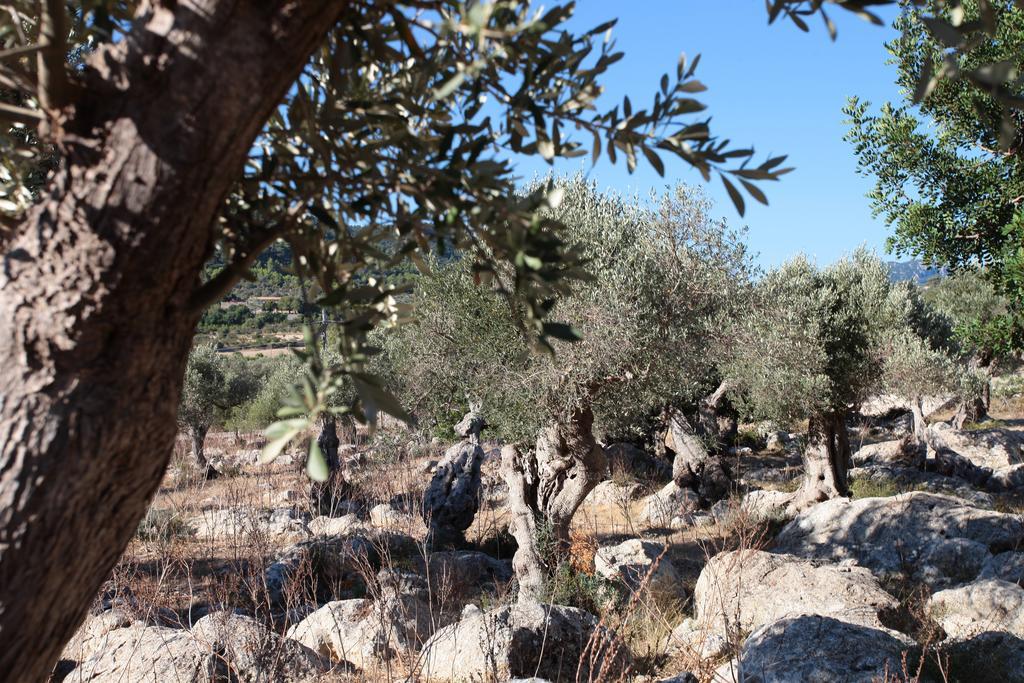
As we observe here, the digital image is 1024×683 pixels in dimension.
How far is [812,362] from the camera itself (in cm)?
1490

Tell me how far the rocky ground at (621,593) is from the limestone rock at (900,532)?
3 centimetres

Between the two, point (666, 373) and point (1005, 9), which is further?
point (666, 373)

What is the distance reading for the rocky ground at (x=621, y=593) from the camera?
561 centimetres

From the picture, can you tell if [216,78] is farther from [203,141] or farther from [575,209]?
[575,209]

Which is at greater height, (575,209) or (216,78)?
(575,209)

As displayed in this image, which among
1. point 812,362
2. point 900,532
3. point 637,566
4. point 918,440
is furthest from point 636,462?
point 637,566

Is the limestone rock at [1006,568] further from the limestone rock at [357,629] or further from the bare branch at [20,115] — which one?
the bare branch at [20,115]

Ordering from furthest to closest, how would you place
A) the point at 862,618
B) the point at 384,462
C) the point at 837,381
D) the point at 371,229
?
the point at 384,462, the point at 837,381, the point at 862,618, the point at 371,229

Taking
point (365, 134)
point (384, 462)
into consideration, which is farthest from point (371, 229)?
point (384, 462)

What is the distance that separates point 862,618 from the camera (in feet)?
23.1

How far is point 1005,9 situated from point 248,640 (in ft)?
33.3

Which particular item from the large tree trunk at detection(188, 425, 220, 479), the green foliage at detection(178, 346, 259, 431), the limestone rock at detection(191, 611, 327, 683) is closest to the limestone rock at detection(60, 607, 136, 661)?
the limestone rock at detection(191, 611, 327, 683)

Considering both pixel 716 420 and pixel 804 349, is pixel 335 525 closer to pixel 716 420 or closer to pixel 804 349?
pixel 804 349

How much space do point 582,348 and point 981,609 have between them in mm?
5319
